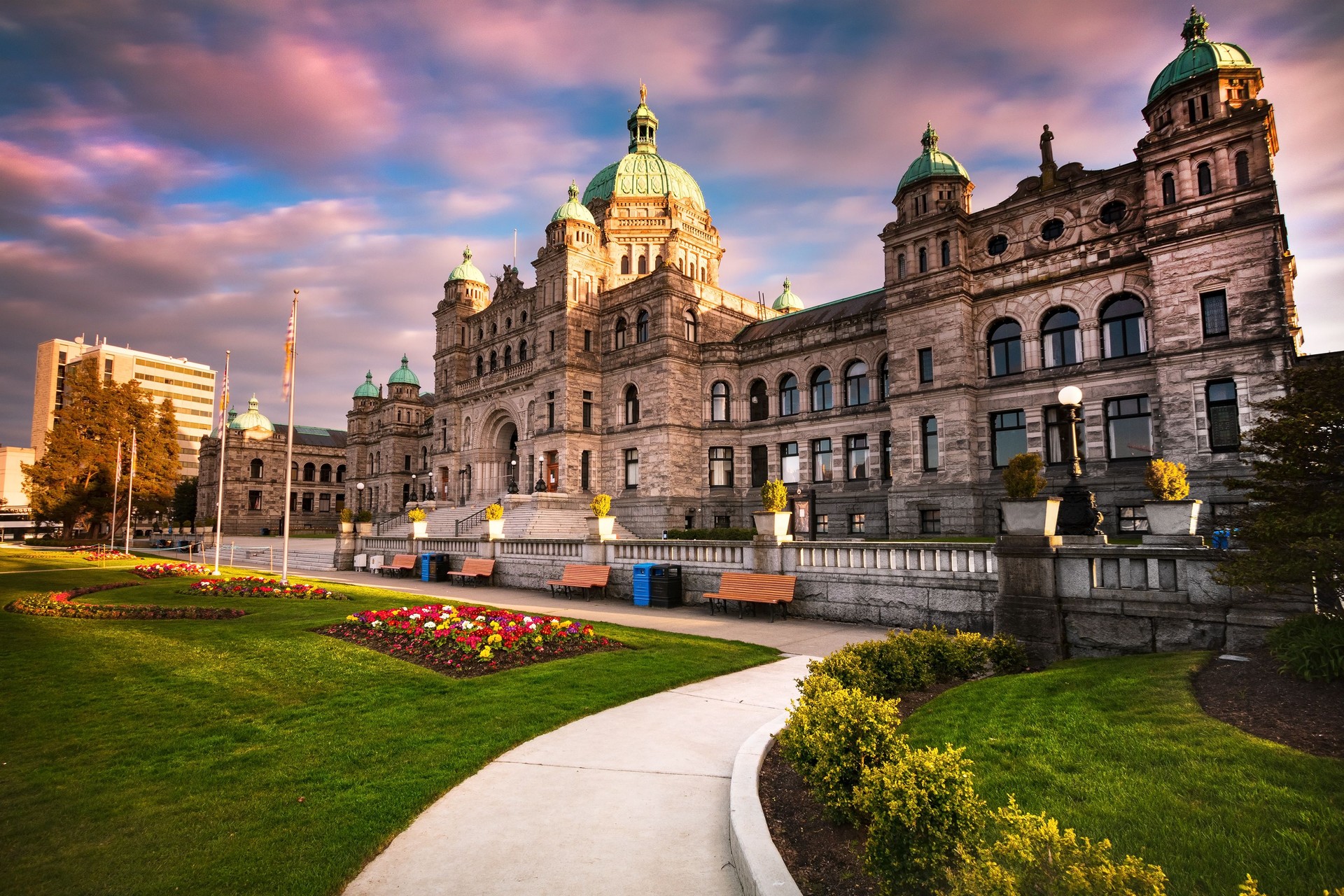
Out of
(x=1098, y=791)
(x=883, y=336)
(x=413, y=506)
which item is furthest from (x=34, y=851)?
(x=413, y=506)

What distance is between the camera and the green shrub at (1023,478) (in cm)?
1149

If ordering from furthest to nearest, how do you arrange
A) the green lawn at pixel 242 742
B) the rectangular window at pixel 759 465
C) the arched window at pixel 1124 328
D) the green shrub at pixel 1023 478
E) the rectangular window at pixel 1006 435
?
the rectangular window at pixel 759 465
the rectangular window at pixel 1006 435
the arched window at pixel 1124 328
the green shrub at pixel 1023 478
the green lawn at pixel 242 742

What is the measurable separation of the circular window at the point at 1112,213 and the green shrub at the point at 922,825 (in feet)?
96.4

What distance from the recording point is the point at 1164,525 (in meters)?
11.8

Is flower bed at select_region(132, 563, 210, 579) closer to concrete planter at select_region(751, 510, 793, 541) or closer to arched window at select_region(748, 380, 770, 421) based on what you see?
concrete planter at select_region(751, 510, 793, 541)

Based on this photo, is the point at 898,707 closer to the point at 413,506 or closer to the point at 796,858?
the point at 796,858

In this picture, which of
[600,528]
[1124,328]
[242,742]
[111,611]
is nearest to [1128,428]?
[1124,328]

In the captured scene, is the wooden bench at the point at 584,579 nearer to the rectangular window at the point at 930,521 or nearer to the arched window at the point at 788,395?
the rectangular window at the point at 930,521

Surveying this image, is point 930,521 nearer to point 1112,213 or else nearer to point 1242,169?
point 1112,213

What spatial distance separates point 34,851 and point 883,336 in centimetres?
3468

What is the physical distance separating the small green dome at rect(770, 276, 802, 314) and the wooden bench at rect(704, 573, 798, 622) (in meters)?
43.8

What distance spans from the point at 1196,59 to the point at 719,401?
26192 mm

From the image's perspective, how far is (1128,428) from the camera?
2580 centimetres

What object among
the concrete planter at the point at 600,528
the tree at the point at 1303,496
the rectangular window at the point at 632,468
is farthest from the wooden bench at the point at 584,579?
the rectangular window at the point at 632,468
